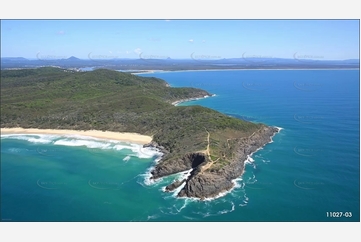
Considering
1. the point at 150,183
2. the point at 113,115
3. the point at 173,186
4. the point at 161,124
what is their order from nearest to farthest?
the point at 173,186 → the point at 150,183 → the point at 161,124 → the point at 113,115

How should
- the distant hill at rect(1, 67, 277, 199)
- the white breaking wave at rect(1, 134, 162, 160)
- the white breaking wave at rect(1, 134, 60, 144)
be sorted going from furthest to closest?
1. the white breaking wave at rect(1, 134, 162, 160)
2. the distant hill at rect(1, 67, 277, 199)
3. the white breaking wave at rect(1, 134, 60, 144)

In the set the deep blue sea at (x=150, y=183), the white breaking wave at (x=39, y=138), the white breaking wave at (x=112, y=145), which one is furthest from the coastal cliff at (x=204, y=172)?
the white breaking wave at (x=39, y=138)

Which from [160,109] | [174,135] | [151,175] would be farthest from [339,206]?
[160,109]

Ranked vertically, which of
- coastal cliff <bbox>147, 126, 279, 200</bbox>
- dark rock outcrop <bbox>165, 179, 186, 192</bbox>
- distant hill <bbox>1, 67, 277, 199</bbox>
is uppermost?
distant hill <bbox>1, 67, 277, 199</bbox>

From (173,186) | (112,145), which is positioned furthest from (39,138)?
(112,145)

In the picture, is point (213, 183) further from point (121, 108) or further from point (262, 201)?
point (121, 108)

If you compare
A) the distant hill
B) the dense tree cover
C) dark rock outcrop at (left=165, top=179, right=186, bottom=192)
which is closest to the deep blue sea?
dark rock outcrop at (left=165, top=179, right=186, bottom=192)

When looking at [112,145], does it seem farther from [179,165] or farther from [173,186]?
[173,186]

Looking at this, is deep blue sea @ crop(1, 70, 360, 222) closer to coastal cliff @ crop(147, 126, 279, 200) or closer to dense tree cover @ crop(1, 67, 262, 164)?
coastal cliff @ crop(147, 126, 279, 200)

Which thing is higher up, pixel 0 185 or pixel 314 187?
pixel 0 185

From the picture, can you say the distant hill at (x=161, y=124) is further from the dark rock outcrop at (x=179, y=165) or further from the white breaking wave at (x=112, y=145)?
the white breaking wave at (x=112, y=145)

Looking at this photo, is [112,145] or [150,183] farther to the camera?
[112,145]
